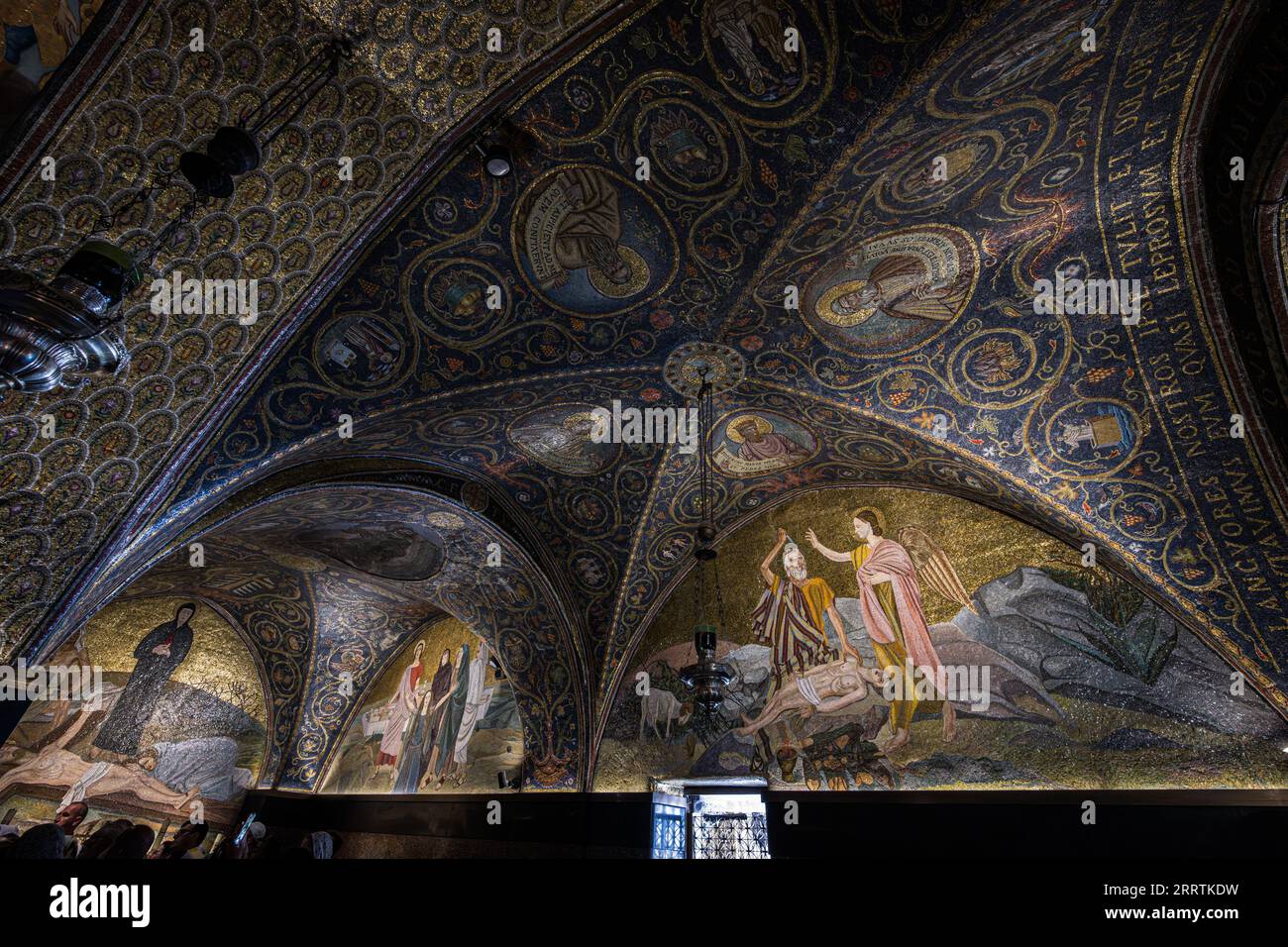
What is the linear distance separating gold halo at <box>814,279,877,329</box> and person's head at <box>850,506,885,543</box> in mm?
2748

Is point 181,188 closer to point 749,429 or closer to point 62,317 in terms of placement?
point 62,317

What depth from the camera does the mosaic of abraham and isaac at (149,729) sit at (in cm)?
1141

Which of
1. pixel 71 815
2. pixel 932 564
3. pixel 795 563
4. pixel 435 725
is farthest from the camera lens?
pixel 435 725

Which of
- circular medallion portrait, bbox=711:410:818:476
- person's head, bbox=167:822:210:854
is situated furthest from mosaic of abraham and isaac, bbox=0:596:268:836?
circular medallion portrait, bbox=711:410:818:476

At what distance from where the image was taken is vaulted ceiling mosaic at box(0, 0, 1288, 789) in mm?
4840

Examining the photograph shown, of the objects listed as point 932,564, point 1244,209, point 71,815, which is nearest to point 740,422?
point 932,564

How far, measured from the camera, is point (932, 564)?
811 cm

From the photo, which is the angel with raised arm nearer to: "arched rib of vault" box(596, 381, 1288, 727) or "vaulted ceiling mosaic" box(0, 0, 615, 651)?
"arched rib of vault" box(596, 381, 1288, 727)

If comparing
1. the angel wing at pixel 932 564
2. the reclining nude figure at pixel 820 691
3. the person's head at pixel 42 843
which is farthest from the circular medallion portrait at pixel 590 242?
the person's head at pixel 42 843

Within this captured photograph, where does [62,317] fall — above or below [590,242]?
below

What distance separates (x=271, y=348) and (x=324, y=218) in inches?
46.5

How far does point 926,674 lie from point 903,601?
854 millimetres

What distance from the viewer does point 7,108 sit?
362cm

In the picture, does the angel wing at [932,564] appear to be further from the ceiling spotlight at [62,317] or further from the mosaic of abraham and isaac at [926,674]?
the ceiling spotlight at [62,317]
